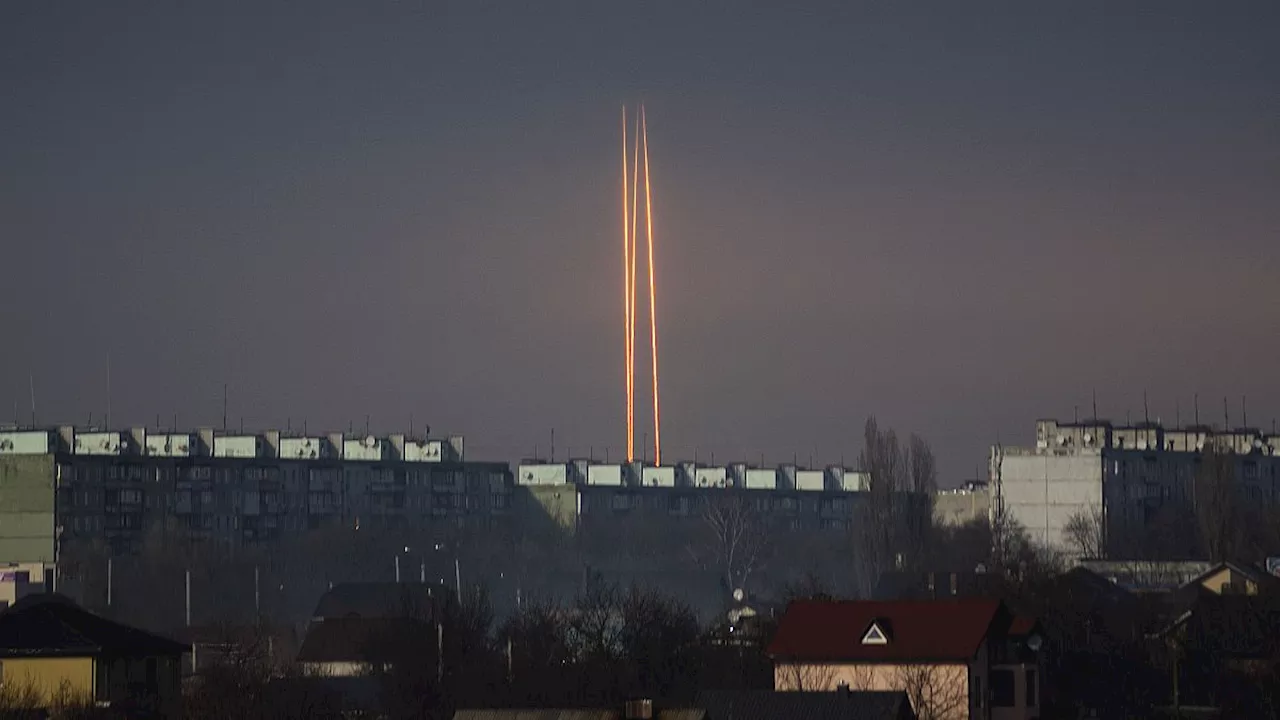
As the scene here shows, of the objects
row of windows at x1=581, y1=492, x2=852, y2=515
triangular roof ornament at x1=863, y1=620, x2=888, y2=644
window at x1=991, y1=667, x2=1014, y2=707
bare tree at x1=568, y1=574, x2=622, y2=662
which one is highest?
row of windows at x1=581, y1=492, x2=852, y2=515

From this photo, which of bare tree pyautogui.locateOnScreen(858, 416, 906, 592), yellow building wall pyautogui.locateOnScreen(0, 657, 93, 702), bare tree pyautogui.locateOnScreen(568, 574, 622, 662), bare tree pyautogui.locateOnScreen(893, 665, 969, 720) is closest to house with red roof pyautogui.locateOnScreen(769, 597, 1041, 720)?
bare tree pyautogui.locateOnScreen(893, 665, 969, 720)

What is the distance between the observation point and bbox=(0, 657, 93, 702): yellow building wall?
126 ft

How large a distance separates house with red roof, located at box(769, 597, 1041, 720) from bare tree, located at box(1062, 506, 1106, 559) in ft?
157

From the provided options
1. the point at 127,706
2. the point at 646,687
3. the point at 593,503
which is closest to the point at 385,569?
the point at 593,503

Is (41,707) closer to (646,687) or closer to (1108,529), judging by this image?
(646,687)

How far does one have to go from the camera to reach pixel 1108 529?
9231 centimetres

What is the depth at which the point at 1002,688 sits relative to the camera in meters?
40.1

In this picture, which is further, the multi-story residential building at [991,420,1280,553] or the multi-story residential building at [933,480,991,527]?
the multi-story residential building at [933,480,991,527]

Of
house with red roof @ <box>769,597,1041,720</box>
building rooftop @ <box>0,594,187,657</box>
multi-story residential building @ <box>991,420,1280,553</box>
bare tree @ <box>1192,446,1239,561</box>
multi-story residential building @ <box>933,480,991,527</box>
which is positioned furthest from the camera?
multi-story residential building @ <box>933,480,991,527</box>

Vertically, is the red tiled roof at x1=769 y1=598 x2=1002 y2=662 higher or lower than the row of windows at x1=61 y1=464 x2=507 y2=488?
lower

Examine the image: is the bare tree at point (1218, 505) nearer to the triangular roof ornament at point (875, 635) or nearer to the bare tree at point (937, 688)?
the triangular roof ornament at point (875, 635)

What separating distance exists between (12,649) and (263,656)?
13.3m

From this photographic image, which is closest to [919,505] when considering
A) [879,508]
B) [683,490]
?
[879,508]

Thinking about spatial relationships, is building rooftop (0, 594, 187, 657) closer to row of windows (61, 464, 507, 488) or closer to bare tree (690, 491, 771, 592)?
row of windows (61, 464, 507, 488)
